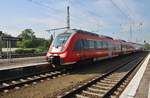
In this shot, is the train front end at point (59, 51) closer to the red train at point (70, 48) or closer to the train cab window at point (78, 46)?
the red train at point (70, 48)

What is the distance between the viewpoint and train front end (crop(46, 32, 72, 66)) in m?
16.4

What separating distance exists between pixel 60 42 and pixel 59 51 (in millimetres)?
894

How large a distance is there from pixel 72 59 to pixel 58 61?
1025 millimetres

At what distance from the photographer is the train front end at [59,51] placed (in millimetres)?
16375

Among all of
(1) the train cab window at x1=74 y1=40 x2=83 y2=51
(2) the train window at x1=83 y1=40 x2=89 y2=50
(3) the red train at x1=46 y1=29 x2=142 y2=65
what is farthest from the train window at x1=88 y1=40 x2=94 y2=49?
(1) the train cab window at x1=74 y1=40 x2=83 y2=51

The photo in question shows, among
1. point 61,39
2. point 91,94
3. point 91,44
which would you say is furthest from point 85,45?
point 91,94

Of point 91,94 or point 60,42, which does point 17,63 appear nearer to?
point 60,42

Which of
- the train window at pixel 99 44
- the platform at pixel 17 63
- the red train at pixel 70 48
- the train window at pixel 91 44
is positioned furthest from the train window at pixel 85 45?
the platform at pixel 17 63

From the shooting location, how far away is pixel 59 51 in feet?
54.7

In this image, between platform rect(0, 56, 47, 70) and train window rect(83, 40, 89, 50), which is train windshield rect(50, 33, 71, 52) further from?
platform rect(0, 56, 47, 70)

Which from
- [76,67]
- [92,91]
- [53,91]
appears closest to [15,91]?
[53,91]

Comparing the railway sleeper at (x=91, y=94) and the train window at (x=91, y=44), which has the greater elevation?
the train window at (x=91, y=44)

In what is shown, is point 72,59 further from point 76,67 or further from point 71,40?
point 76,67

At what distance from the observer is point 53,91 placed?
33.9ft
